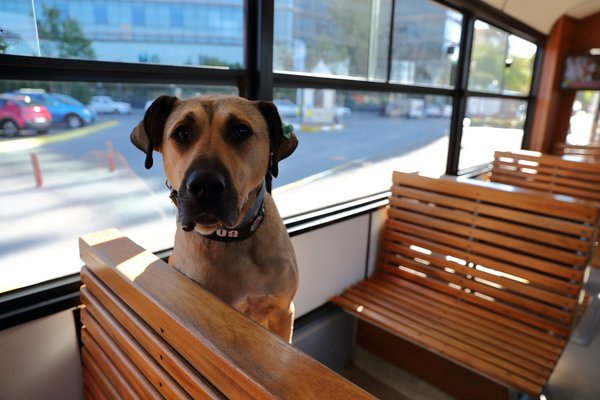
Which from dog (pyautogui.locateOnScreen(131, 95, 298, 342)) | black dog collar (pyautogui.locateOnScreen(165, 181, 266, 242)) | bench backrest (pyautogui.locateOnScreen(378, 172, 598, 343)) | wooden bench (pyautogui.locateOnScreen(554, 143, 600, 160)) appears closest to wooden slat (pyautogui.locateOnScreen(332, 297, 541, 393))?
bench backrest (pyautogui.locateOnScreen(378, 172, 598, 343))

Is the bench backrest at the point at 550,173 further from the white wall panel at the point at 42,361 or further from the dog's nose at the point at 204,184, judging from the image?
the white wall panel at the point at 42,361

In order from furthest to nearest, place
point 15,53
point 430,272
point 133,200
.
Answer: point 430,272
point 133,200
point 15,53

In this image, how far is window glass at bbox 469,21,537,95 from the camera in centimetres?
439

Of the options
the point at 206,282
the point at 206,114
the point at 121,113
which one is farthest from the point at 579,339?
the point at 121,113

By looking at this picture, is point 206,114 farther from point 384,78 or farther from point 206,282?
point 384,78

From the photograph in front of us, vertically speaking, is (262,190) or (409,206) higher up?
(262,190)

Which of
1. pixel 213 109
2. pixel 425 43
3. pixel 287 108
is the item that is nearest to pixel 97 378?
pixel 213 109

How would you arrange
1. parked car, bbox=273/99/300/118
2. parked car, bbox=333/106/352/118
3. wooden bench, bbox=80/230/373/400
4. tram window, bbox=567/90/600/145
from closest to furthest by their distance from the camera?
wooden bench, bbox=80/230/373/400 → parked car, bbox=273/99/300/118 → parked car, bbox=333/106/352/118 → tram window, bbox=567/90/600/145

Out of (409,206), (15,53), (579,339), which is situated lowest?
(579,339)

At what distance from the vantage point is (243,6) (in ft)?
6.32

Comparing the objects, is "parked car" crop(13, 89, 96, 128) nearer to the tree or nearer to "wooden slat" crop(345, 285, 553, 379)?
the tree

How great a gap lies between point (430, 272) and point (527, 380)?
3.09ft

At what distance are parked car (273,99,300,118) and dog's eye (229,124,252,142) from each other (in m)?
1.09

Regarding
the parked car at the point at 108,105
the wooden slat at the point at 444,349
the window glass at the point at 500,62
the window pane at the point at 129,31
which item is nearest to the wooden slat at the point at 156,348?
the parked car at the point at 108,105
